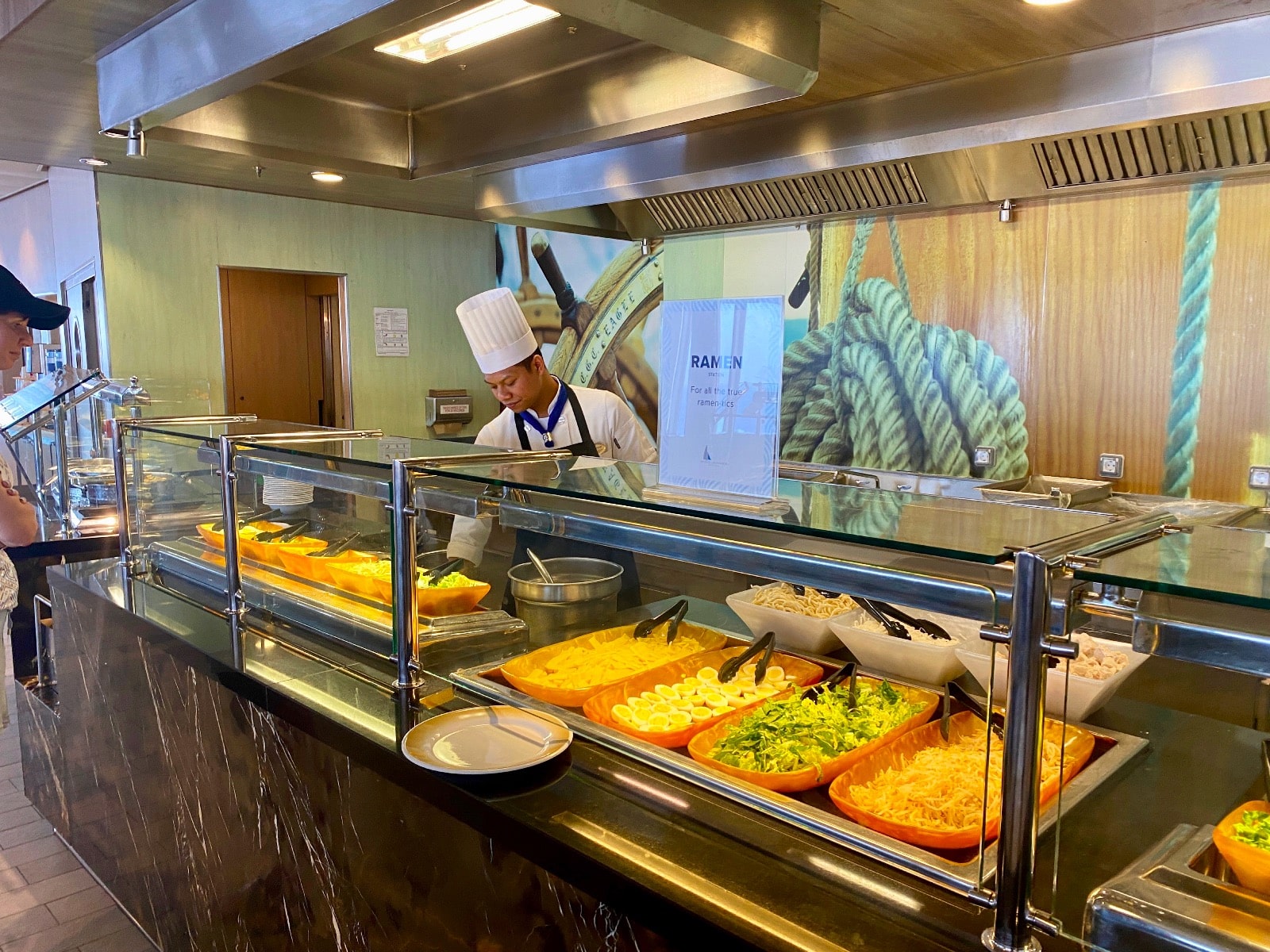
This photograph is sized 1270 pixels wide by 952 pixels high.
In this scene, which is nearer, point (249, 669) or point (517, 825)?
point (517, 825)

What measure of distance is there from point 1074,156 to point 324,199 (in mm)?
4541

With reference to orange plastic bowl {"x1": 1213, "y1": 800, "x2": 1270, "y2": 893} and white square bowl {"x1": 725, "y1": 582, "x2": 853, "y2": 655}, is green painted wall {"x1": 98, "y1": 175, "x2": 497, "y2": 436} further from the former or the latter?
orange plastic bowl {"x1": 1213, "y1": 800, "x2": 1270, "y2": 893}

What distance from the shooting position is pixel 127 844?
271cm

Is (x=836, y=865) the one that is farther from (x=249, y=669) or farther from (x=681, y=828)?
(x=249, y=669)

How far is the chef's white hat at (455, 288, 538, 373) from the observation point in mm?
3244

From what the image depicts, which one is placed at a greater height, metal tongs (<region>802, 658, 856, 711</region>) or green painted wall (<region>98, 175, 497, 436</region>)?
green painted wall (<region>98, 175, 497, 436</region>)

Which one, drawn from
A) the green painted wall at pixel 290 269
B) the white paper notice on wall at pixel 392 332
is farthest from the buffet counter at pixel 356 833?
the white paper notice on wall at pixel 392 332

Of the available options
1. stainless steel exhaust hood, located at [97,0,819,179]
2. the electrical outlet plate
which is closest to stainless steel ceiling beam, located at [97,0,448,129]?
stainless steel exhaust hood, located at [97,0,819,179]

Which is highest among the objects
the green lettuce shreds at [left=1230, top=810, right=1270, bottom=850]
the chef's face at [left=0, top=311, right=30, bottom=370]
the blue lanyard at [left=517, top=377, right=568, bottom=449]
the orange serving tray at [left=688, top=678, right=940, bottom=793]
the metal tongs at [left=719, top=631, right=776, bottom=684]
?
the chef's face at [left=0, top=311, right=30, bottom=370]

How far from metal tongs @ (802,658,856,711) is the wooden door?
19.6ft

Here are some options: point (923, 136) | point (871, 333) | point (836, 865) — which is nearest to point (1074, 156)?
point (923, 136)

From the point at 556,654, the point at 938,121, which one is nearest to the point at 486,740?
the point at 556,654

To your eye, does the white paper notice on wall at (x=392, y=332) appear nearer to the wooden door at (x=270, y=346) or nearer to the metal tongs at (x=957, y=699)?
the wooden door at (x=270, y=346)

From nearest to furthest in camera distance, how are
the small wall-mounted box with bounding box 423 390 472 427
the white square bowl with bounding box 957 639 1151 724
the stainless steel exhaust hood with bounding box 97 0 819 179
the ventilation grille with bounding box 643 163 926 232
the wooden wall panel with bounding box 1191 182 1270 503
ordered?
the white square bowl with bounding box 957 639 1151 724 < the stainless steel exhaust hood with bounding box 97 0 819 179 < the wooden wall panel with bounding box 1191 182 1270 503 < the ventilation grille with bounding box 643 163 926 232 < the small wall-mounted box with bounding box 423 390 472 427
